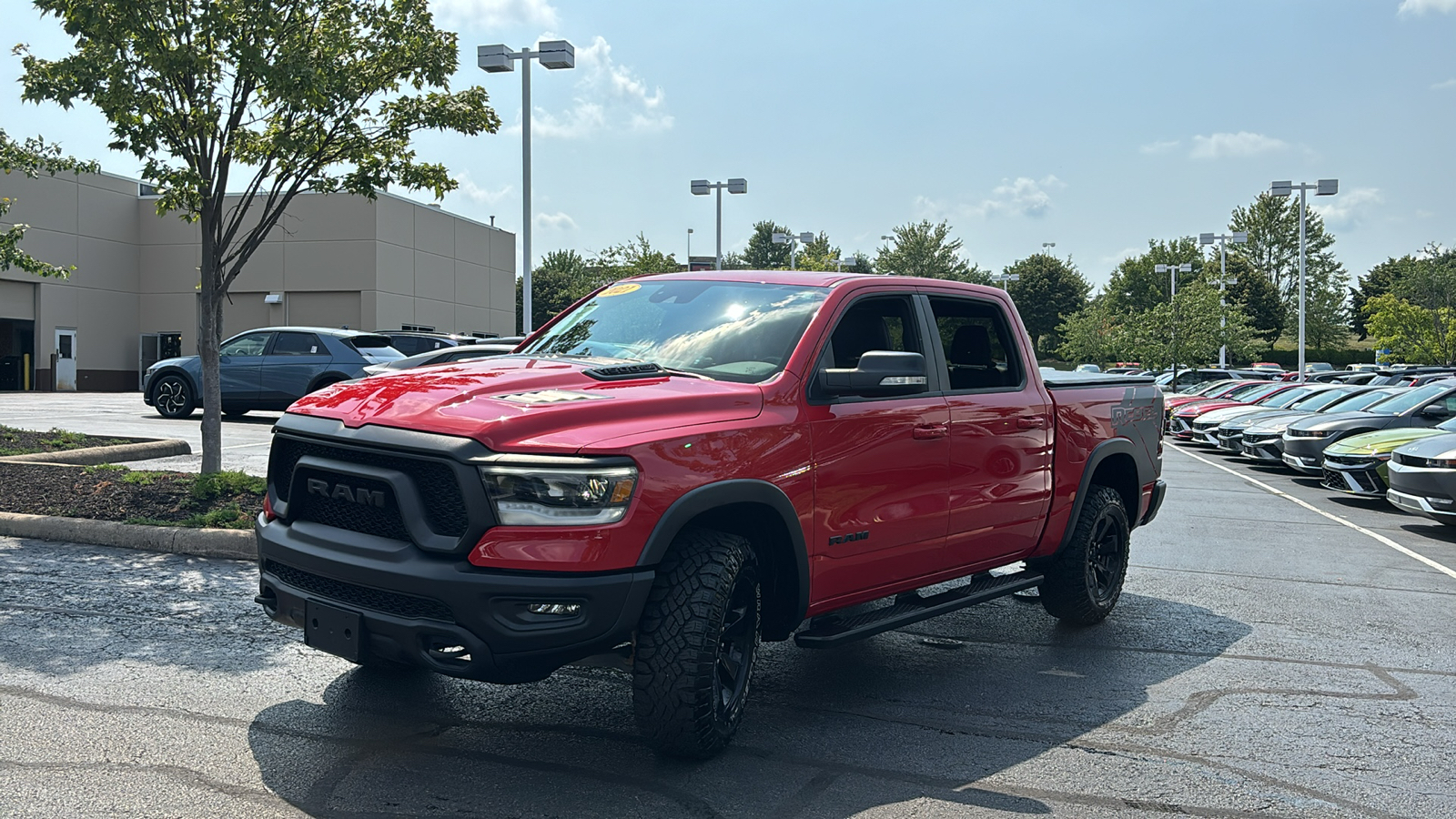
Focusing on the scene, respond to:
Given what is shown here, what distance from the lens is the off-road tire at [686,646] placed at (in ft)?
13.3

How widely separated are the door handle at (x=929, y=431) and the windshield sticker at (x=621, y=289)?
5.06 ft

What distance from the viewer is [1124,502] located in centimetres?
737

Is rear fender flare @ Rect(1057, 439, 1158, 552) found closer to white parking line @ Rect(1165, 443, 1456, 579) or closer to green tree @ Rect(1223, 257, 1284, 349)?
white parking line @ Rect(1165, 443, 1456, 579)

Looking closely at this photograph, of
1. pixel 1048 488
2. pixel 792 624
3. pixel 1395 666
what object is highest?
pixel 1048 488

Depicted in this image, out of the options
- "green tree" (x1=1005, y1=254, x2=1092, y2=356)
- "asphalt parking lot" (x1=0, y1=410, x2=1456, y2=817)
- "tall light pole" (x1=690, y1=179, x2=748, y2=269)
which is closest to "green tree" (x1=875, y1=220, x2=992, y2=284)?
"green tree" (x1=1005, y1=254, x2=1092, y2=356)

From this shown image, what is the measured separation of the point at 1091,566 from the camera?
267 inches

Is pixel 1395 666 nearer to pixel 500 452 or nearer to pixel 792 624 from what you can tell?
pixel 792 624

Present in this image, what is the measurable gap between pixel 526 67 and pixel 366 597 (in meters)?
19.9

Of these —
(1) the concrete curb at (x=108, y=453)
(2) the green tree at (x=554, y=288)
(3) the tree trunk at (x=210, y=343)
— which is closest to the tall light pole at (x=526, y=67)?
(1) the concrete curb at (x=108, y=453)

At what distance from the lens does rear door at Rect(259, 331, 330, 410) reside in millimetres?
→ 19688

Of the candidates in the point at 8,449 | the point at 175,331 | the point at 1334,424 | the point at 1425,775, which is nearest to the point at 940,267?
the point at 175,331

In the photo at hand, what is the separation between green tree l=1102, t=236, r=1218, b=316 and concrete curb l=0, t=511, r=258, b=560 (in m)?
86.1

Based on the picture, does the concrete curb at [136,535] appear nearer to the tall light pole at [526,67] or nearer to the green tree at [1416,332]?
the tall light pole at [526,67]

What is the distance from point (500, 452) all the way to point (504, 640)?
60 cm
